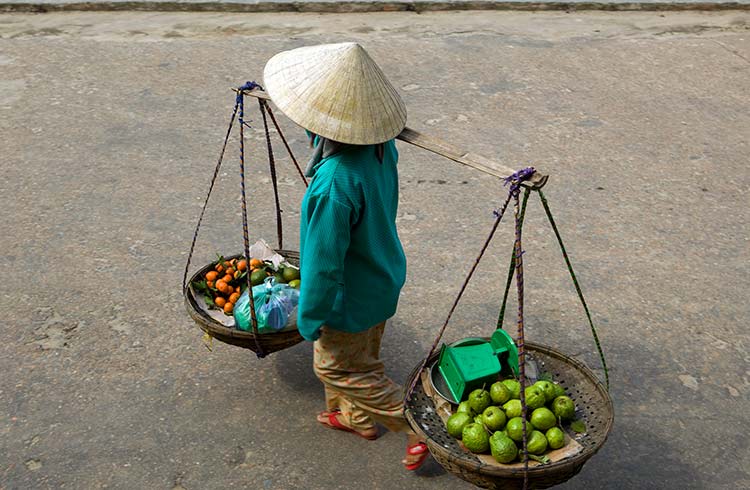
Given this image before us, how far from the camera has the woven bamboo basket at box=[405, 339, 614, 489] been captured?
2.69 m

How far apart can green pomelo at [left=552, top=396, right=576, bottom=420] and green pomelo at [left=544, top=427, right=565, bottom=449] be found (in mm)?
90

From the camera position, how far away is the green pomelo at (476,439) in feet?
9.30

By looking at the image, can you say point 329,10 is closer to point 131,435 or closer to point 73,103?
point 73,103

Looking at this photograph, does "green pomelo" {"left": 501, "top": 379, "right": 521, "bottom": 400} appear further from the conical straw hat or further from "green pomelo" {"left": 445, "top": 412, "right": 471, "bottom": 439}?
the conical straw hat

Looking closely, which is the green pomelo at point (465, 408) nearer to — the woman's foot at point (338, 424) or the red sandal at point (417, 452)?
the red sandal at point (417, 452)

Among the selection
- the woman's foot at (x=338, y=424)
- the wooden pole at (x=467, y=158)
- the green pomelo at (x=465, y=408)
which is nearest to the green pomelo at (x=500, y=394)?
the green pomelo at (x=465, y=408)

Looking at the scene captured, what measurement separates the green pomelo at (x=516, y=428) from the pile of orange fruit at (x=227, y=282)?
4.25 feet

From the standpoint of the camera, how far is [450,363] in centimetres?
315

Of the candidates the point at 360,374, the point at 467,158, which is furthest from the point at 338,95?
the point at 360,374

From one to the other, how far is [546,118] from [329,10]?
3193mm

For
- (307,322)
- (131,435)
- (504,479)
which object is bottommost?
(131,435)

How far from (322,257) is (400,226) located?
213 centimetres

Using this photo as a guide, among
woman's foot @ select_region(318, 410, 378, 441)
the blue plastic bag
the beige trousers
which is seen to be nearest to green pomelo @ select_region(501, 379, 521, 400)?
the beige trousers

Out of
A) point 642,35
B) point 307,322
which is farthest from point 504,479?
point 642,35
